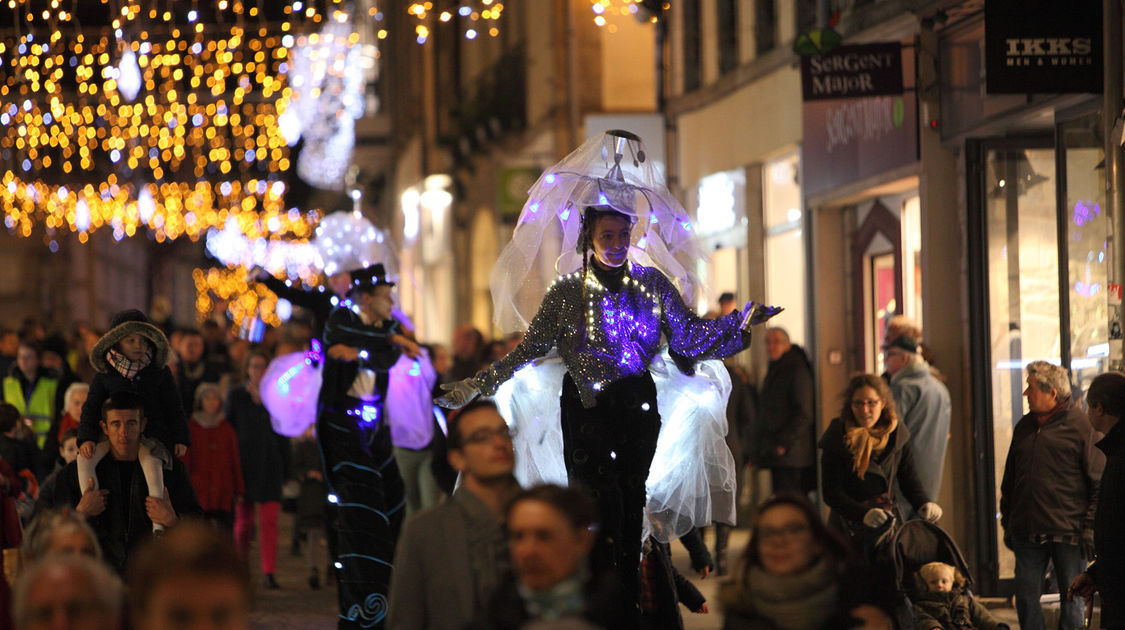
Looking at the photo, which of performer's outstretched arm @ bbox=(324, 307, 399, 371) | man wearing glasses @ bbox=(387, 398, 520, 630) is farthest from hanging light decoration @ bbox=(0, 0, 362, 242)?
man wearing glasses @ bbox=(387, 398, 520, 630)

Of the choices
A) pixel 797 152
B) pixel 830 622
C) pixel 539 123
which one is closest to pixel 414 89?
pixel 539 123

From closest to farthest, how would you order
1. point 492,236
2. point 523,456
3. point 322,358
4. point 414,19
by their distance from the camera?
point 523,456 → point 322,358 → point 492,236 → point 414,19

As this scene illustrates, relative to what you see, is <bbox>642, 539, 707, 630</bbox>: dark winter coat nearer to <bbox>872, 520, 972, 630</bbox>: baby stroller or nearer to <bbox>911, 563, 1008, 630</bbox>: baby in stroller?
<bbox>872, 520, 972, 630</bbox>: baby stroller

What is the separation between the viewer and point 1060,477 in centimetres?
923

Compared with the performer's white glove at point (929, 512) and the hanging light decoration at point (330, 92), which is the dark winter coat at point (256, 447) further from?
the hanging light decoration at point (330, 92)

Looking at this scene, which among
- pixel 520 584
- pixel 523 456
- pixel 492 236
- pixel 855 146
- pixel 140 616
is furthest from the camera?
pixel 492 236

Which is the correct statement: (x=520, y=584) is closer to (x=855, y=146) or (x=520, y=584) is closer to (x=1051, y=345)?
(x=1051, y=345)

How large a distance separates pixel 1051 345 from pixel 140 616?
894 centimetres

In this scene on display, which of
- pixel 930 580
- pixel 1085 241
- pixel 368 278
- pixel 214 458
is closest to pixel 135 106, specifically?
pixel 214 458

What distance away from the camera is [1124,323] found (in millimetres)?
9430

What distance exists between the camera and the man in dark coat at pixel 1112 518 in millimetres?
7348

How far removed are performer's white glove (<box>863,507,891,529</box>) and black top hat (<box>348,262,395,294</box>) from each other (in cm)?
335

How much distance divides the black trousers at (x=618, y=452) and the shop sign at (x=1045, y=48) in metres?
3.54

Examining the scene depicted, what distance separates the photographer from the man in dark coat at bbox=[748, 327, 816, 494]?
1335 cm
